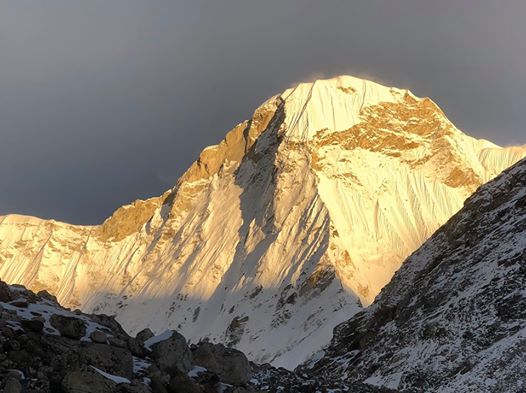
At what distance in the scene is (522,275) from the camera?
63562mm

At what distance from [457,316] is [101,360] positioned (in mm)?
43432

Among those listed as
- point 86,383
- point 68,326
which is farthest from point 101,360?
point 86,383

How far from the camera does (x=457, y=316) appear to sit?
6538cm

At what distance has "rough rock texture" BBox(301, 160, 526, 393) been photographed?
54322mm

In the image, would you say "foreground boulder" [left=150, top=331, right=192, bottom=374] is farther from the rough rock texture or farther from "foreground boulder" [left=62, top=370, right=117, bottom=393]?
the rough rock texture

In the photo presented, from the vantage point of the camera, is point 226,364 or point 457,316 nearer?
point 226,364

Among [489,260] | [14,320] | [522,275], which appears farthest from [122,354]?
[489,260]

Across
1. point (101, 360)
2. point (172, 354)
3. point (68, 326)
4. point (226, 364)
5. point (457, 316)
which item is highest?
point (457, 316)

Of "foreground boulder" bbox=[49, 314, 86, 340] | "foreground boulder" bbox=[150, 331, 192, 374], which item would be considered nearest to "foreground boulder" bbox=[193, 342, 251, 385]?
"foreground boulder" bbox=[150, 331, 192, 374]

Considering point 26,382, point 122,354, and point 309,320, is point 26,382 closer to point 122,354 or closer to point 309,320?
point 122,354

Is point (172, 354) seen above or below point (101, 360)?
above

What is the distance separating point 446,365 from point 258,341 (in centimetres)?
13792

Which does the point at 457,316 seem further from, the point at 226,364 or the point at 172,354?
the point at 172,354

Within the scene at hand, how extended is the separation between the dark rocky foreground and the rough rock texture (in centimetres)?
1197
